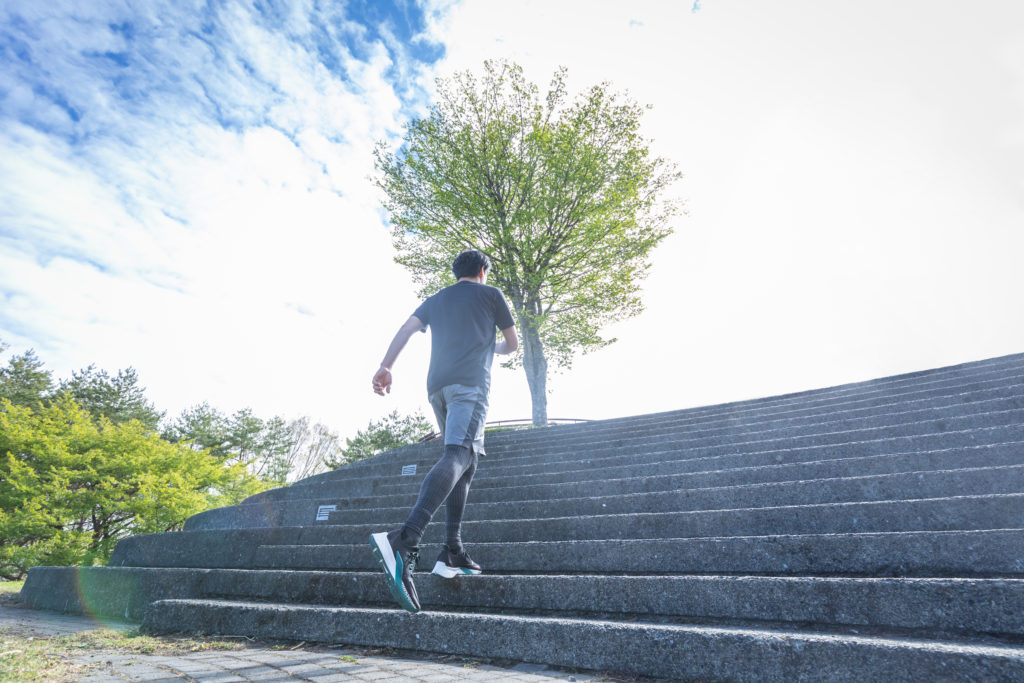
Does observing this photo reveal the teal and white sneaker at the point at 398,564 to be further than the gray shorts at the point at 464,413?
No

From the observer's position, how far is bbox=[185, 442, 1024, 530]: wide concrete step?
328cm

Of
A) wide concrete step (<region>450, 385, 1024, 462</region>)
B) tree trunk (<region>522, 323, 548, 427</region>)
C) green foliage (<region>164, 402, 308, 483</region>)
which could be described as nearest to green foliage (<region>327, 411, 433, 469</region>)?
green foliage (<region>164, 402, 308, 483</region>)

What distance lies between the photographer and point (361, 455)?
28.7 metres

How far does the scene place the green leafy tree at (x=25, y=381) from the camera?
28000 mm

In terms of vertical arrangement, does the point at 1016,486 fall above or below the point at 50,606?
above

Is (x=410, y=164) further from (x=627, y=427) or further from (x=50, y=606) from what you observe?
(x=50, y=606)

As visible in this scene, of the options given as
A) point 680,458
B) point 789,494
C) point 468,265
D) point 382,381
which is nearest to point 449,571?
point 382,381

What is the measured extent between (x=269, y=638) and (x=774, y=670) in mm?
2954

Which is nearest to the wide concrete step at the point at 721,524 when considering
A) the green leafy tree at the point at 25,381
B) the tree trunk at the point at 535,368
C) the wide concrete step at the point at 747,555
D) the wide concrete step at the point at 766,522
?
the wide concrete step at the point at 766,522

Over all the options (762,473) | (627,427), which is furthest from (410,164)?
(762,473)

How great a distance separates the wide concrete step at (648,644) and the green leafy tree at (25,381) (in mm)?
35591

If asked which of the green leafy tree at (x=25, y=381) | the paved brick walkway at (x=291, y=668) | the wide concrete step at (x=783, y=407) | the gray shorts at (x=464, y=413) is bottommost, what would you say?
the paved brick walkway at (x=291, y=668)

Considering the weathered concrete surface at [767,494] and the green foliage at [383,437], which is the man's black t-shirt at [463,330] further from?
the green foliage at [383,437]

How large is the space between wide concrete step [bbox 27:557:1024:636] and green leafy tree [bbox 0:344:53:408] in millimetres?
34167
